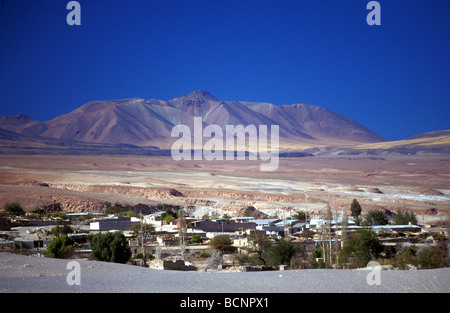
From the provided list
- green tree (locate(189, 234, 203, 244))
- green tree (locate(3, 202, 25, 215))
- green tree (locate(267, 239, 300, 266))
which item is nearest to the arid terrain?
green tree (locate(3, 202, 25, 215))

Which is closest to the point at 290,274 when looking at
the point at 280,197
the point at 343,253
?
the point at 343,253

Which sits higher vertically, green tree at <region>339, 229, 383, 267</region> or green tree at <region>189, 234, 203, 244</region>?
green tree at <region>339, 229, 383, 267</region>

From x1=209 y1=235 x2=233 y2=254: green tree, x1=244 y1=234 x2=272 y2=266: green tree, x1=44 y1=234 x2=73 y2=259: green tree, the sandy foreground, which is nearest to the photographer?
the sandy foreground

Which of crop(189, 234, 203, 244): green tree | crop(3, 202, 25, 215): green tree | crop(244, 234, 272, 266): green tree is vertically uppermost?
crop(3, 202, 25, 215): green tree

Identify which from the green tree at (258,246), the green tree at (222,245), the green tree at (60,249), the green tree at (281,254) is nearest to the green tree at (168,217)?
the green tree at (222,245)

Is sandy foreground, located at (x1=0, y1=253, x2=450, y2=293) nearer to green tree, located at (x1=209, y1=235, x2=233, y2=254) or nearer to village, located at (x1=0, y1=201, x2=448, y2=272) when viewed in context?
village, located at (x1=0, y1=201, x2=448, y2=272)

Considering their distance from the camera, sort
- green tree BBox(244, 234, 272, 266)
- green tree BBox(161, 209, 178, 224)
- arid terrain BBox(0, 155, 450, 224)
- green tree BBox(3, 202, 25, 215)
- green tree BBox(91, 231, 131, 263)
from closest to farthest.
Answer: green tree BBox(91, 231, 131, 263)
green tree BBox(244, 234, 272, 266)
green tree BBox(161, 209, 178, 224)
green tree BBox(3, 202, 25, 215)
arid terrain BBox(0, 155, 450, 224)

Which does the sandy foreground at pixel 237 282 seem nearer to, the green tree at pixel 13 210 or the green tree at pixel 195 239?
the green tree at pixel 195 239
